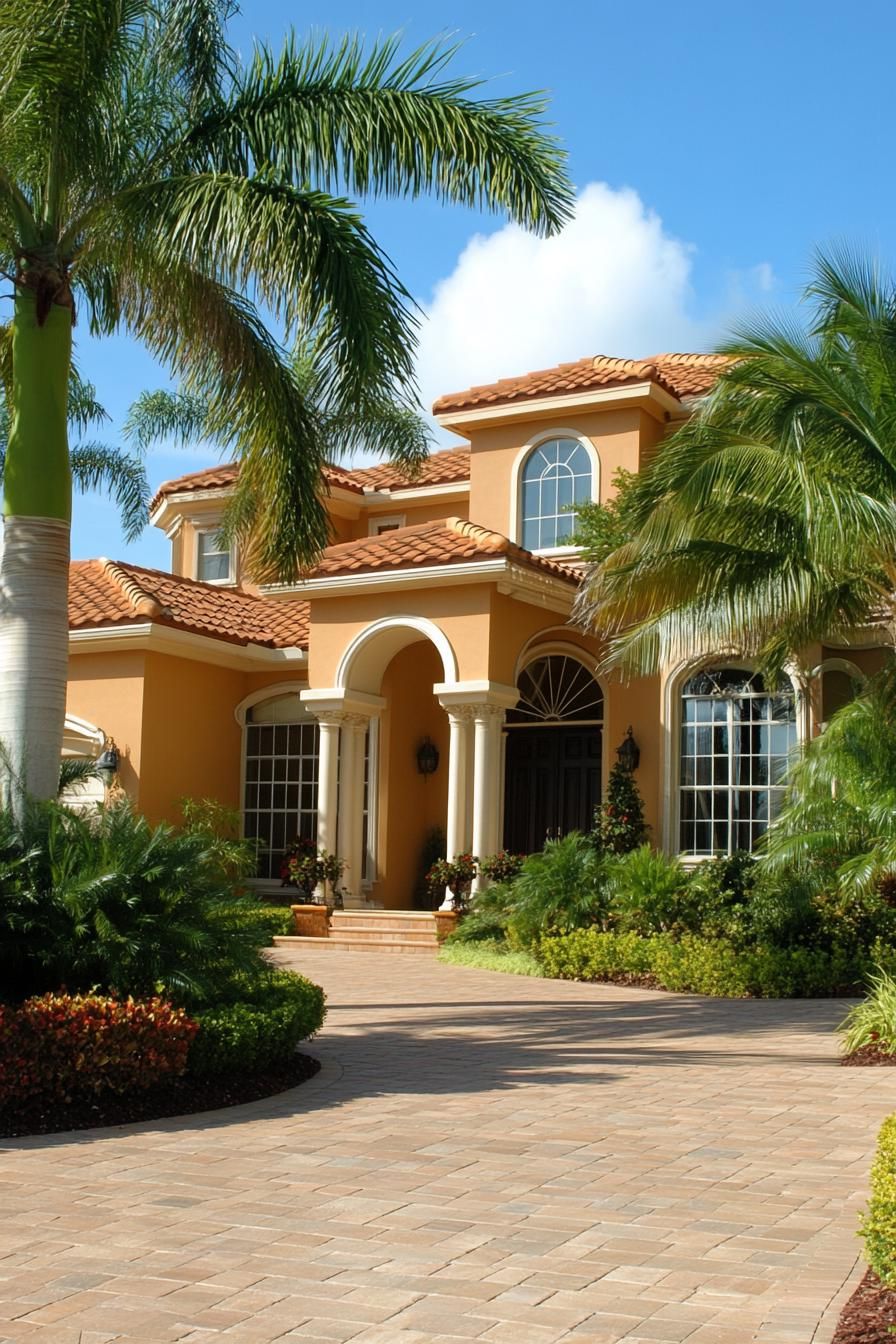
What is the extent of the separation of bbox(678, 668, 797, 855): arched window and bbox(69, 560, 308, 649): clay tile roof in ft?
20.7

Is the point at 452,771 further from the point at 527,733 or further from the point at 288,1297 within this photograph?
the point at 288,1297

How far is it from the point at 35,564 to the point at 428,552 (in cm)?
963

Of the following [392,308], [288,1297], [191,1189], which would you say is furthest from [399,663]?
[288,1297]

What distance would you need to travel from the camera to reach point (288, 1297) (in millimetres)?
4980

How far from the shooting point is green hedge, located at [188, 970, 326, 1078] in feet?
28.5

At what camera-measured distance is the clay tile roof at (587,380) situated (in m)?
21.1

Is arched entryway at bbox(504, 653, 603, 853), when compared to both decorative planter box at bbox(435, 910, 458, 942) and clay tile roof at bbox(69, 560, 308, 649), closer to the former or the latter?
decorative planter box at bbox(435, 910, 458, 942)

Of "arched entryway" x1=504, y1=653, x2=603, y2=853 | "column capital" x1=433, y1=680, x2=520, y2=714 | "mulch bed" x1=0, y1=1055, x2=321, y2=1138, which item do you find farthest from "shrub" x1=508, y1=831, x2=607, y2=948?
"mulch bed" x1=0, y1=1055, x2=321, y2=1138

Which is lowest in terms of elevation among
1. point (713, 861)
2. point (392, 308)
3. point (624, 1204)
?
point (624, 1204)

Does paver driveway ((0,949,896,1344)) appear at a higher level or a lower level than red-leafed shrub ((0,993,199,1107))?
lower

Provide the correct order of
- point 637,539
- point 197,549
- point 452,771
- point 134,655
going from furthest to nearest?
point 197,549 < point 134,655 < point 452,771 < point 637,539

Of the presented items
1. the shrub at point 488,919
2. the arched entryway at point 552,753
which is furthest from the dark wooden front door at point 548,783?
the shrub at point 488,919

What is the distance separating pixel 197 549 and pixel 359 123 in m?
16.6

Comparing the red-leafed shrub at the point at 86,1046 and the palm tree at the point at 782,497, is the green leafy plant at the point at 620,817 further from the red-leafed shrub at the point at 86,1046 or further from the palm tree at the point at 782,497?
the red-leafed shrub at the point at 86,1046
